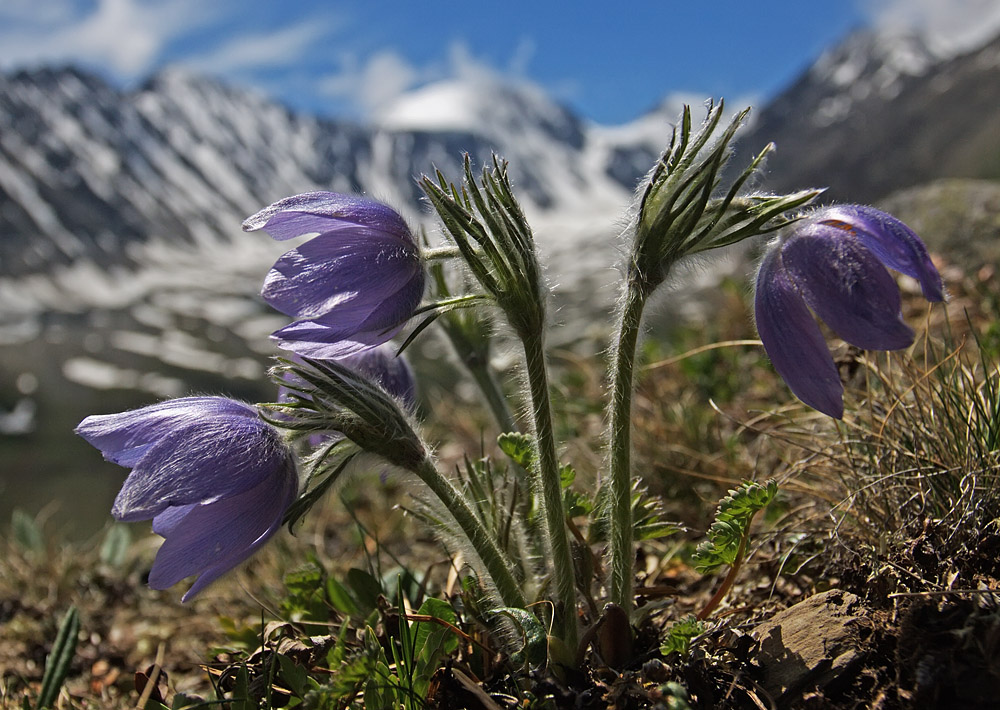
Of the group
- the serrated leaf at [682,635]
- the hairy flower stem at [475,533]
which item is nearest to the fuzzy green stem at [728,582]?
the serrated leaf at [682,635]

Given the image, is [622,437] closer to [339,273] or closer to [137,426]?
[339,273]

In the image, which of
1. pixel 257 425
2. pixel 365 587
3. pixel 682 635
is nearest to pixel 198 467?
pixel 257 425

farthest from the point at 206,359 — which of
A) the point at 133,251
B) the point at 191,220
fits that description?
the point at 191,220

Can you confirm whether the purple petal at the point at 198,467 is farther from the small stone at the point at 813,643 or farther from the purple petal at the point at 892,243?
the purple petal at the point at 892,243

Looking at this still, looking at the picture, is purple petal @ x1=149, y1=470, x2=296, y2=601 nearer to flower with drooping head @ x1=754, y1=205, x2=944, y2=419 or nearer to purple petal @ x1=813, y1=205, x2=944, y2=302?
flower with drooping head @ x1=754, y1=205, x2=944, y2=419

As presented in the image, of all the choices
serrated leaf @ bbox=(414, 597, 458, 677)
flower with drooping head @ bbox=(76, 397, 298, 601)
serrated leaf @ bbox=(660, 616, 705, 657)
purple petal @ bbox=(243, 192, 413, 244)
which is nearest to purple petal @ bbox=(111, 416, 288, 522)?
flower with drooping head @ bbox=(76, 397, 298, 601)
